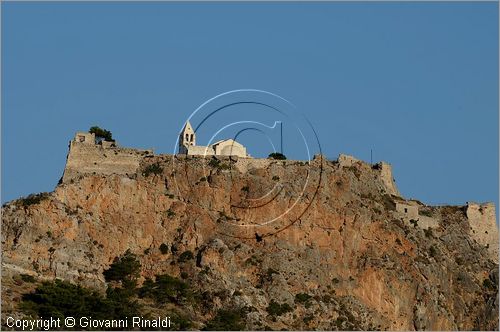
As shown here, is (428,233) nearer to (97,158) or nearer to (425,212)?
(425,212)

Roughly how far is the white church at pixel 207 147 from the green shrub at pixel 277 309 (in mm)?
16755

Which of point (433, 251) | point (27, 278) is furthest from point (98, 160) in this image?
point (433, 251)

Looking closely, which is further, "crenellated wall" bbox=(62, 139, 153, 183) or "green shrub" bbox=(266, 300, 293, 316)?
"crenellated wall" bbox=(62, 139, 153, 183)

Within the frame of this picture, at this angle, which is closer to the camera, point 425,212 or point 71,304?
point 71,304

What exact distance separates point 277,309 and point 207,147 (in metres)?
18.1

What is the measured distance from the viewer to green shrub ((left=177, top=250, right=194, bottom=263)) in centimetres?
11625

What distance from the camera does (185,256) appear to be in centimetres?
11644

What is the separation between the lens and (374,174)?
13138cm

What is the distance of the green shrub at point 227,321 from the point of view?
109m

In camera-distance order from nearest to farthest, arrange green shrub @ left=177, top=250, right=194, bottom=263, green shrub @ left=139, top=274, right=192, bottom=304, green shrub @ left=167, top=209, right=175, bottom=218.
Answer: green shrub @ left=139, top=274, right=192, bottom=304
green shrub @ left=177, top=250, right=194, bottom=263
green shrub @ left=167, top=209, right=175, bottom=218

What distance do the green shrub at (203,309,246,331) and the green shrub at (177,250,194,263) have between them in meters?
6.35

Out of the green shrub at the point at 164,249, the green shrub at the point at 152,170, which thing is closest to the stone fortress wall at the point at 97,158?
the green shrub at the point at 152,170

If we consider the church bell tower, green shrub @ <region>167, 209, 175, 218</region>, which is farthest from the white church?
green shrub @ <region>167, 209, 175, 218</region>

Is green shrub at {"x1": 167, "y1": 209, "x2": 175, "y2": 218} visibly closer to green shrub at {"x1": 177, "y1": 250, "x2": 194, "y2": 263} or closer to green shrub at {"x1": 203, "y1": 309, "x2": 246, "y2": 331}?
green shrub at {"x1": 177, "y1": 250, "x2": 194, "y2": 263}
